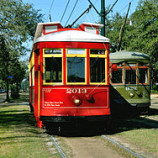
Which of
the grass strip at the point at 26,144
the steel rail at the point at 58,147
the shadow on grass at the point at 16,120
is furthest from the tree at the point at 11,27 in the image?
the steel rail at the point at 58,147

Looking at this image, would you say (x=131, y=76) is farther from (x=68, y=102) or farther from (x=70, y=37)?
(x=68, y=102)

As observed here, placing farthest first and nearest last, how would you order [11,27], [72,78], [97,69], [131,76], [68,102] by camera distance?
[11,27], [131,76], [97,69], [72,78], [68,102]

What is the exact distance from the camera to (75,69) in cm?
906

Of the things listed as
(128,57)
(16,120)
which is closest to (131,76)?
(128,57)

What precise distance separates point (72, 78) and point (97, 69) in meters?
0.86

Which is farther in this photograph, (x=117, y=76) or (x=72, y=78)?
(x=117, y=76)

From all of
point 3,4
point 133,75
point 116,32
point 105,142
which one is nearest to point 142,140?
point 105,142

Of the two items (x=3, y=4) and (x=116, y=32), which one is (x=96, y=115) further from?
(x=116, y=32)

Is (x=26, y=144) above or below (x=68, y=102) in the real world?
below

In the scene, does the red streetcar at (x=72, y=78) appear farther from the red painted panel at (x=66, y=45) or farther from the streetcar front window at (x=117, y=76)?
the streetcar front window at (x=117, y=76)

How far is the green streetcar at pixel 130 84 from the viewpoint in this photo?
14.5 m

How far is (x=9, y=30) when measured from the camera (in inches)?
695

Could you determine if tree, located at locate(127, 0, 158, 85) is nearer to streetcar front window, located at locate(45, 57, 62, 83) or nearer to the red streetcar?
the red streetcar

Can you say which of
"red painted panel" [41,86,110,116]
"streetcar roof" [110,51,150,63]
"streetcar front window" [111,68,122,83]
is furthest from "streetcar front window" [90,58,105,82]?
"streetcar roof" [110,51,150,63]
